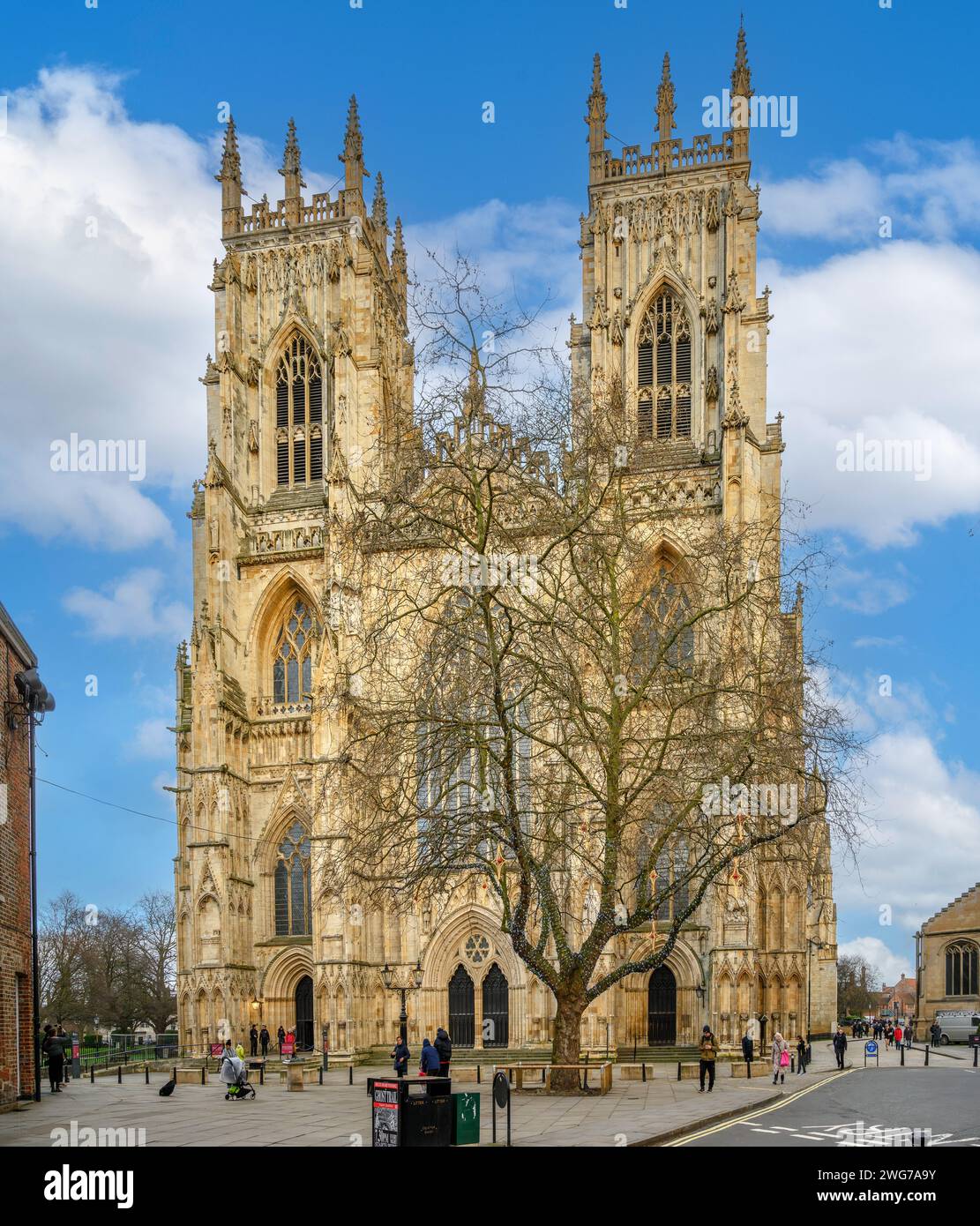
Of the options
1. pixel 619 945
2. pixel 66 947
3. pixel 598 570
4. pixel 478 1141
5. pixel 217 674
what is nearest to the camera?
pixel 478 1141

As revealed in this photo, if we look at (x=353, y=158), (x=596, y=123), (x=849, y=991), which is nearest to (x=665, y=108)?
(x=596, y=123)

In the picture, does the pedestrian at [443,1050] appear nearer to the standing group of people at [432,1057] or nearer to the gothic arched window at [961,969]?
the standing group of people at [432,1057]

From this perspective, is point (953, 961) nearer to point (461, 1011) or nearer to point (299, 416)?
point (461, 1011)

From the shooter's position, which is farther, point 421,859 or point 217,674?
point 217,674

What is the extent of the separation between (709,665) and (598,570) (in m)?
2.76

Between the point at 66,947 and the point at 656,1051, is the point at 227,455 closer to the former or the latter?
the point at 656,1051

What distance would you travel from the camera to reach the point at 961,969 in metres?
63.6

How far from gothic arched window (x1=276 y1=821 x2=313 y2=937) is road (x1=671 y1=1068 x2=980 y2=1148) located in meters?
20.1

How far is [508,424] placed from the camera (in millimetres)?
23188

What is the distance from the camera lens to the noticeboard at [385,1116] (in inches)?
571

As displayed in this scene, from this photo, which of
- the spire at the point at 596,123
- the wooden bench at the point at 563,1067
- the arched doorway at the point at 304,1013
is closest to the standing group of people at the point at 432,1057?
the wooden bench at the point at 563,1067

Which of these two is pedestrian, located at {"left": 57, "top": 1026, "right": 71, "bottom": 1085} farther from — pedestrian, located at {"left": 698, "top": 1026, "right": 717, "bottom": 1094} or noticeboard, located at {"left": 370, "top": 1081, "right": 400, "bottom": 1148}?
noticeboard, located at {"left": 370, "top": 1081, "right": 400, "bottom": 1148}

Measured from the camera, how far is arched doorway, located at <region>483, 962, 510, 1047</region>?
42.0 metres
